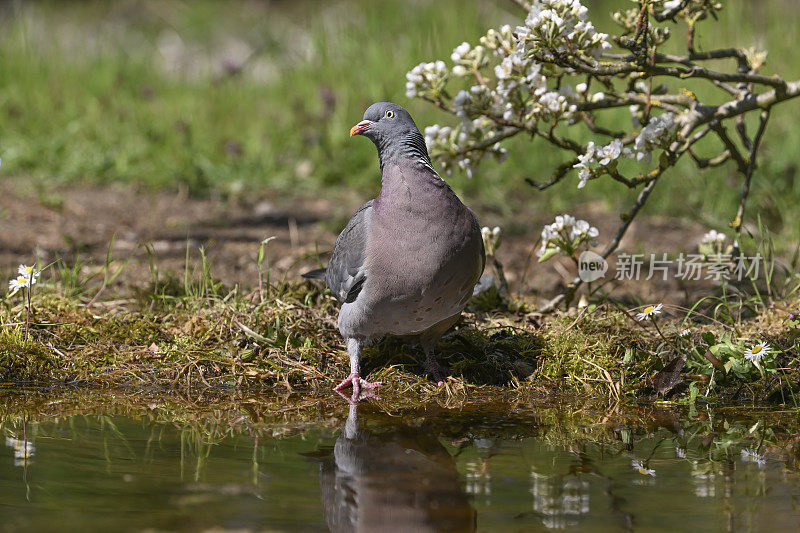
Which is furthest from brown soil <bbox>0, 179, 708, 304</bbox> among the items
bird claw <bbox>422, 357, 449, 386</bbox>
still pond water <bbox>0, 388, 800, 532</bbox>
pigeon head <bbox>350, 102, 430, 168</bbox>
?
still pond water <bbox>0, 388, 800, 532</bbox>

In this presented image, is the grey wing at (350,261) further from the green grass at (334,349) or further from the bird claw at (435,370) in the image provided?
the bird claw at (435,370)

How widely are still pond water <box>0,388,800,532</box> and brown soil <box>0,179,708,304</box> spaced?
64.6 inches

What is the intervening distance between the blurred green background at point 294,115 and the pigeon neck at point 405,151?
2.97 meters

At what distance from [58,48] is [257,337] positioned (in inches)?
248

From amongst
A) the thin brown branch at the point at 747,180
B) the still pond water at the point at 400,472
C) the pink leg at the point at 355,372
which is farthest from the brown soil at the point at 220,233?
the still pond water at the point at 400,472

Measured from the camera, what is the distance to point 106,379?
398 centimetres

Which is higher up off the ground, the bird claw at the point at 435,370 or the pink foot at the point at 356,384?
the bird claw at the point at 435,370

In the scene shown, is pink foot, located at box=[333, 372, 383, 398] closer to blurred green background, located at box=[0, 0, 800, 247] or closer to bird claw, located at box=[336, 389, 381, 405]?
bird claw, located at box=[336, 389, 381, 405]

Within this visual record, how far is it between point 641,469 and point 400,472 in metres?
0.73

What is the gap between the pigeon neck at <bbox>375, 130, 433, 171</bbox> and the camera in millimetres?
3705

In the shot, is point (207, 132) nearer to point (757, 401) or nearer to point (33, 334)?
point (33, 334)

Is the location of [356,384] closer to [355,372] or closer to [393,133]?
[355,372]

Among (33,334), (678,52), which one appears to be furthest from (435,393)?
(678,52)

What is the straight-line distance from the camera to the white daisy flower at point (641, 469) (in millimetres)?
2801
